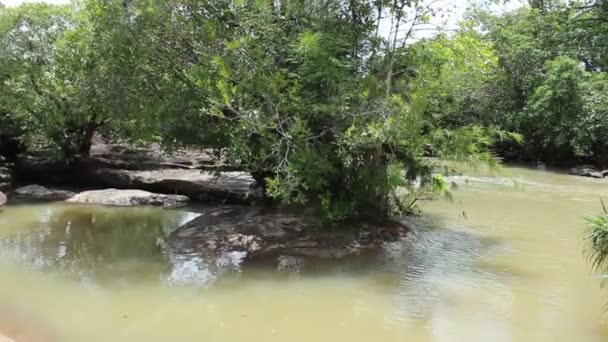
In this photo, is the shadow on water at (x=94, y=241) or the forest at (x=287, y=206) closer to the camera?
the forest at (x=287, y=206)

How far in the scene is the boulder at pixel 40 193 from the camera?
13102 mm

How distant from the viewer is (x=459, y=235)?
1003 centimetres

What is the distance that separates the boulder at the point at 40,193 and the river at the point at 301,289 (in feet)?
7.59

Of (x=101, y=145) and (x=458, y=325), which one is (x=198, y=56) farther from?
(x=101, y=145)

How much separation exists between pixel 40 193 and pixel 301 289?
882 cm

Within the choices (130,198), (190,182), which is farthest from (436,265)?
(130,198)

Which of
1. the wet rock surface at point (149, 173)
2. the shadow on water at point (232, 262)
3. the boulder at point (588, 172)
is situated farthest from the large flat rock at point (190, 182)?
the boulder at point (588, 172)

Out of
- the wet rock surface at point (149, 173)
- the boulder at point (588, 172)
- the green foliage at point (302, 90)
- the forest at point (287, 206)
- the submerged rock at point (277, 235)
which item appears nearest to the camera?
the forest at point (287, 206)

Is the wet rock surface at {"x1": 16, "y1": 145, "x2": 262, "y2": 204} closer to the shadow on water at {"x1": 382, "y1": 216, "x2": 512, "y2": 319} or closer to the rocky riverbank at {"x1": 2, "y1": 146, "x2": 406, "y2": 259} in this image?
the rocky riverbank at {"x1": 2, "y1": 146, "x2": 406, "y2": 259}

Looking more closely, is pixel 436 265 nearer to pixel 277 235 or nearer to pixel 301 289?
pixel 301 289

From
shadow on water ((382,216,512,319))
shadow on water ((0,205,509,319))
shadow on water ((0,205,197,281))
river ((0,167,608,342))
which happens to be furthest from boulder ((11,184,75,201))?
shadow on water ((382,216,512,319))

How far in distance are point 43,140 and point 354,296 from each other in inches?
430

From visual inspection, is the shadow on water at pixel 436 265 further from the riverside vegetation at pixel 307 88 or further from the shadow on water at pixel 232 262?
the riverside vegetation at pixel 307 88

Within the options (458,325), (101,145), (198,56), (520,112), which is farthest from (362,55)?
(520,112)
